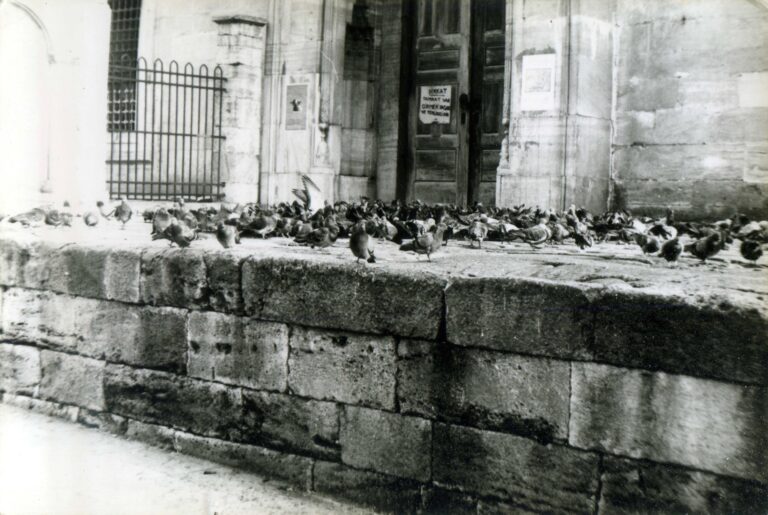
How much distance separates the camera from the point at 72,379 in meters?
4.82

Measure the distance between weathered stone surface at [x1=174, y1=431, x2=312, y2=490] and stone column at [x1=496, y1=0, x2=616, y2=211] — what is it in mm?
5755

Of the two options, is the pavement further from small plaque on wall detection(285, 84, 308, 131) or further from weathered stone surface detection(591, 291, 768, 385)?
small plaque on wall detection(285, 84, 308, 131)

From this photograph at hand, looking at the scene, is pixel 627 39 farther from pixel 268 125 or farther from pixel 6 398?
pixel 6 398

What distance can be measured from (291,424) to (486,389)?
1202 mm

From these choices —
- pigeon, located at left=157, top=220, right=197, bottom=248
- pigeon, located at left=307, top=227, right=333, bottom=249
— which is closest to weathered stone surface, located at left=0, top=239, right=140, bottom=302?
pigeon, located at left=157, top=220, right=197, bottom=248

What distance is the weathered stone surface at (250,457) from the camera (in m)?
3.87

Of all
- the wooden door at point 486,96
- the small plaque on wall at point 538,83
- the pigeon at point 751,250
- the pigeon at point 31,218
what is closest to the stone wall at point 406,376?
the pigeon at point 31,218

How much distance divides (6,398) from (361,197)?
6407 mm

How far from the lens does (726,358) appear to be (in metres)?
2.76

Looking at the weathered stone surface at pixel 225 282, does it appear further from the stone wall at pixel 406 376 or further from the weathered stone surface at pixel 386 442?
the weathered stone surface at pixel 386 442

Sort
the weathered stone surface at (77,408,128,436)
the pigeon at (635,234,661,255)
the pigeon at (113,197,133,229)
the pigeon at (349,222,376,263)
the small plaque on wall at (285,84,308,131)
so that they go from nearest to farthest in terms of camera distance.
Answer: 1. the pigeon at (349,222,376,263)
2. the pigeon at (635,234,661,255)
3. the weathered stone surface at (77,408,128,436)
4. the pigeon at (113,197,133,229)
5. the small plaque on wall at (285,84,308,131)

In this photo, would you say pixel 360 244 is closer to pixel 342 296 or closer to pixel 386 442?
pixel 342 296

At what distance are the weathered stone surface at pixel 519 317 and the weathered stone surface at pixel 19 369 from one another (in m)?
3.25

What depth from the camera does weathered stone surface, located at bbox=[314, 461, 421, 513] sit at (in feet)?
11.5
